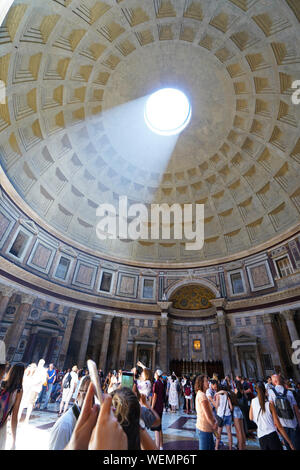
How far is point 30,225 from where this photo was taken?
19.8m

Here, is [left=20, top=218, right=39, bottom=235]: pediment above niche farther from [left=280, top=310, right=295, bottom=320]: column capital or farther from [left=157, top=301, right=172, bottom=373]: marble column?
[left=280, top=310, right=295, bottom=320]: column capital

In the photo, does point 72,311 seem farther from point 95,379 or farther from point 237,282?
point 95,379

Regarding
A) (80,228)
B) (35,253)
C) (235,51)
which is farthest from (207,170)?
(35,253)

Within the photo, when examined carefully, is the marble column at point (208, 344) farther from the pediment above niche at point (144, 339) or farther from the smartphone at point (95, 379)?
the smartphone at point (95, 379)

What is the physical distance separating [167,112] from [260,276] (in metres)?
19.8

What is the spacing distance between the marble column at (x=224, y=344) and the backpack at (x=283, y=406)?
15165mm

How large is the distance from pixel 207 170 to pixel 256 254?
10500mm

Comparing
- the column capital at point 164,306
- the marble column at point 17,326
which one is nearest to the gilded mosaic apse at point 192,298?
the column capital at point 164,306

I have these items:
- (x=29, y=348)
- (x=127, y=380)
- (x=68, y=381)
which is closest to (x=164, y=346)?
(x=29, y=348)

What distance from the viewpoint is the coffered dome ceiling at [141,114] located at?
15.6 meters

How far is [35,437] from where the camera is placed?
18.6ft

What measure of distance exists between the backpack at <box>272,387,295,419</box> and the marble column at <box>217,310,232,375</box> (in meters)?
15.2

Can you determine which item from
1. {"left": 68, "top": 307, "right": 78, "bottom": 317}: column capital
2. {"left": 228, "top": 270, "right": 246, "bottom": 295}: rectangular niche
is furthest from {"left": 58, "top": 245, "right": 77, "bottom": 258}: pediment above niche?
{"left": 228, "top": 270, "right": 246, "bottom": 295}: rectangular niche

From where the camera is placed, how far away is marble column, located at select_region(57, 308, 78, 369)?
17.9 m
